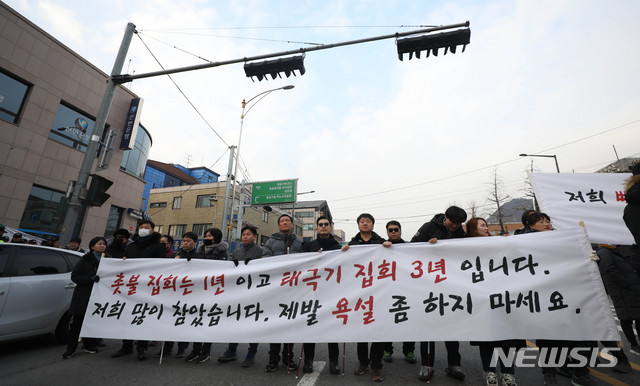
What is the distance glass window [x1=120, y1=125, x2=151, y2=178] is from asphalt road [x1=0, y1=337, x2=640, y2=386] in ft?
44.1

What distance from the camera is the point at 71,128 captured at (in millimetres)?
12078

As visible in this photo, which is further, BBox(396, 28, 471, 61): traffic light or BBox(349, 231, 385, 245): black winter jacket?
BBox(396, 28, 471, 61): traffic light

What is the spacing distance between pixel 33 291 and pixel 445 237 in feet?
19.3

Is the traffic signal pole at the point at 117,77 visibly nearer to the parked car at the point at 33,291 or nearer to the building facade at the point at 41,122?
the parked car at the point at 33,291

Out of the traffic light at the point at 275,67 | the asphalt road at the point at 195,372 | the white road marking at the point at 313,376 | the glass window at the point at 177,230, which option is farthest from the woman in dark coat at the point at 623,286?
the glass window at the point at 177,230

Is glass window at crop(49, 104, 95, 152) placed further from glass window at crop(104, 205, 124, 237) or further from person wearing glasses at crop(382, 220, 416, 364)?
person wearing glasses at crop(382, 220, 416, 364)

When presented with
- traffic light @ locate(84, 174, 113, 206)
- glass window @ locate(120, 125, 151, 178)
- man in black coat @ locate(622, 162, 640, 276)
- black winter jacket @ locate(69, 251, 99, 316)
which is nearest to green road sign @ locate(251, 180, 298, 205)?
glass window @ locate(120, 125, 151, 178)

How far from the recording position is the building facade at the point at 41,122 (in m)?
9.93

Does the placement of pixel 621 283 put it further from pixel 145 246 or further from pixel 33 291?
pixel 33 291

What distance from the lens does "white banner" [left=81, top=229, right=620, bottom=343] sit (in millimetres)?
2992

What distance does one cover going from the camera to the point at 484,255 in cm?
334

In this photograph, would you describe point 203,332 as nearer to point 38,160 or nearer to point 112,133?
point 112,133

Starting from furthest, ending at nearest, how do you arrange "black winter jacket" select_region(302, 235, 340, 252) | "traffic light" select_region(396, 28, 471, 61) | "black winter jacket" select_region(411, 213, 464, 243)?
"traffic light" select_region(396, 28, 471, 61) → "black winter jacket" select_region(302, 235, 340, 252) → "black winter jacket" select_region(411, 213, 464, 243)

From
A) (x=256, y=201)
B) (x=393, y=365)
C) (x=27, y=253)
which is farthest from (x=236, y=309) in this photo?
(x=256, y=201)
